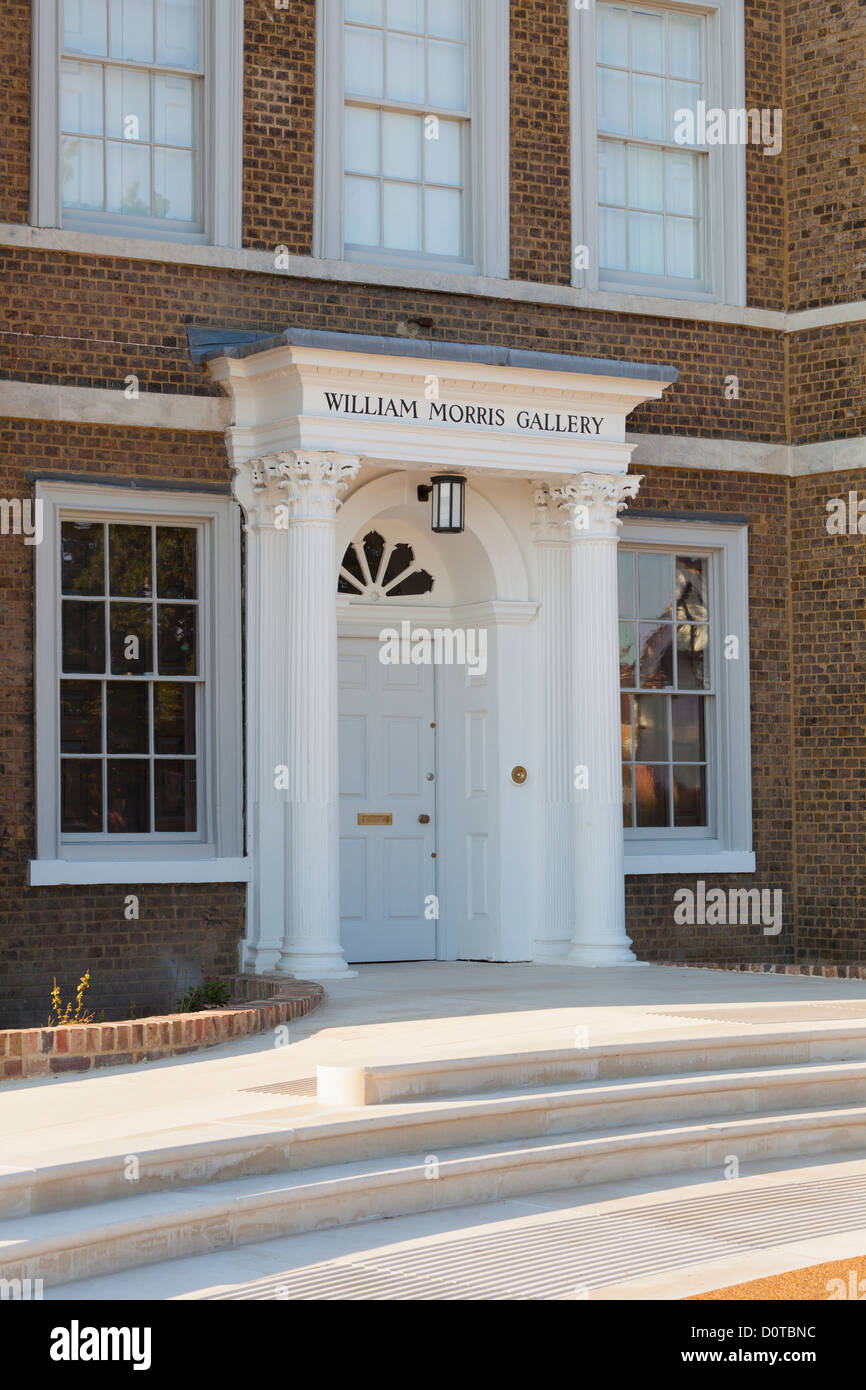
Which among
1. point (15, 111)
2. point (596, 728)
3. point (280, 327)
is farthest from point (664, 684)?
point (15, 111)

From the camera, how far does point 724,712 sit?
13.3 m

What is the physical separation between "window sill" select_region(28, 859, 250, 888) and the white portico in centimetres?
18

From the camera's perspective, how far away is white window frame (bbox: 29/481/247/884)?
11016 mm

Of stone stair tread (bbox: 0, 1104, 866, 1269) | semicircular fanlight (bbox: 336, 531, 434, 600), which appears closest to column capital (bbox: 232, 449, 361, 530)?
semicircular fanlight (bbox: 336, 531, 434, 600)

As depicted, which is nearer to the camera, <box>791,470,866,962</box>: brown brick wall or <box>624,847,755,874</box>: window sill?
<box>624,847,755,874</box>: window sill

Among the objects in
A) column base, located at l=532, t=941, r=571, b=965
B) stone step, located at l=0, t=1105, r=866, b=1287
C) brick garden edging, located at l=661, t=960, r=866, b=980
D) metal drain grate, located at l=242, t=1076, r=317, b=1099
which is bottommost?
stone step, located at l=0, t=1105, r=866, b=1287

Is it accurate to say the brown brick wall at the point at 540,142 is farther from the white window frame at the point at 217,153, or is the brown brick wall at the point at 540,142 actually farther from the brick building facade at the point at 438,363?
the white window frame at the point at 217,153

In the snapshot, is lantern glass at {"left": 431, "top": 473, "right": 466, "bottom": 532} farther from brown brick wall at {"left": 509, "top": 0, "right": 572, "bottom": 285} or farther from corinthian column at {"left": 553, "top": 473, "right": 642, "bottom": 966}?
brown brick wall at {"left": 509, "top": 0, "right": 572, "bottom": 285}

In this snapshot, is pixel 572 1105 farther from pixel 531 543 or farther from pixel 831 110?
pixel 831 110

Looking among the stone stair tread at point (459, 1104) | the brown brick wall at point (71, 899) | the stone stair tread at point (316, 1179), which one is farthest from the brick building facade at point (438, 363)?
the stone stair tread at point (316, 1179)

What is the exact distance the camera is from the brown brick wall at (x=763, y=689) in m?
13.2

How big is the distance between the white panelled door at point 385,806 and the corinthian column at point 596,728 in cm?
118

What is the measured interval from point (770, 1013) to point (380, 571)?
4.81 meters

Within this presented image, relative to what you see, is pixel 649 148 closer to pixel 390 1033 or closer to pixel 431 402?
pixel 431 402
